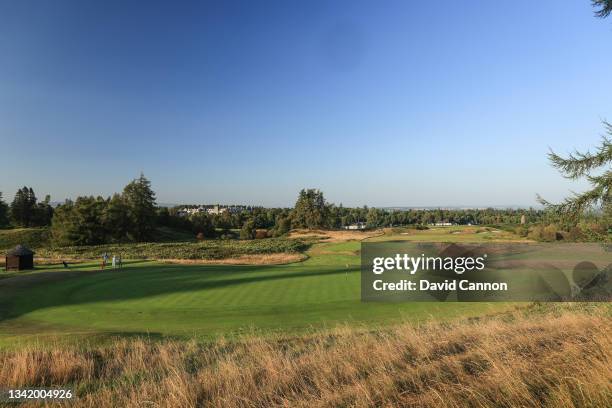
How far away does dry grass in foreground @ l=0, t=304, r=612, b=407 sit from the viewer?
3578 millimetres

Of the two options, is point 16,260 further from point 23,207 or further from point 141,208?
point 23,207

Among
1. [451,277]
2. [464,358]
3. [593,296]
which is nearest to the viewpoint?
[464,358]

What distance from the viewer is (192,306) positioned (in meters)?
13.7

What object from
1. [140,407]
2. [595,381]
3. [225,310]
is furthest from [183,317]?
[595,381]

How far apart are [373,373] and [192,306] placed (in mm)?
10622

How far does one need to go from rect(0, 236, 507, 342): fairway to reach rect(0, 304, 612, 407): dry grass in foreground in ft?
12.8

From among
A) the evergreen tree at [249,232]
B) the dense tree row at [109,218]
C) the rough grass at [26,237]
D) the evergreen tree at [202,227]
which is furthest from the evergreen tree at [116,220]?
the evergreen tree at [249,232]

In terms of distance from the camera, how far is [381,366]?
466 cm

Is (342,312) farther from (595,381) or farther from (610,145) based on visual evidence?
(595,381)

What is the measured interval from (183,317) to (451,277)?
38.6 feet

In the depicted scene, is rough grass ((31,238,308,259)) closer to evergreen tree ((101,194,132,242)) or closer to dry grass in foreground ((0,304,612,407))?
evergreen tree ((101,194,132,242))

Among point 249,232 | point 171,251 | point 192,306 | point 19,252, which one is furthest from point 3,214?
point 192,306

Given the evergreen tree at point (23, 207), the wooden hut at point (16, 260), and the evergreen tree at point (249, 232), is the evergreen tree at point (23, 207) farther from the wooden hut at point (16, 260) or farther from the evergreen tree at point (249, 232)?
the wooden hut at point (16, 260)

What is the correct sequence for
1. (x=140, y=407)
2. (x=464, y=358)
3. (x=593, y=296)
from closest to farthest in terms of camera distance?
(x=140, y=407) → (x=464, y=358) → (x=593, y=296)
